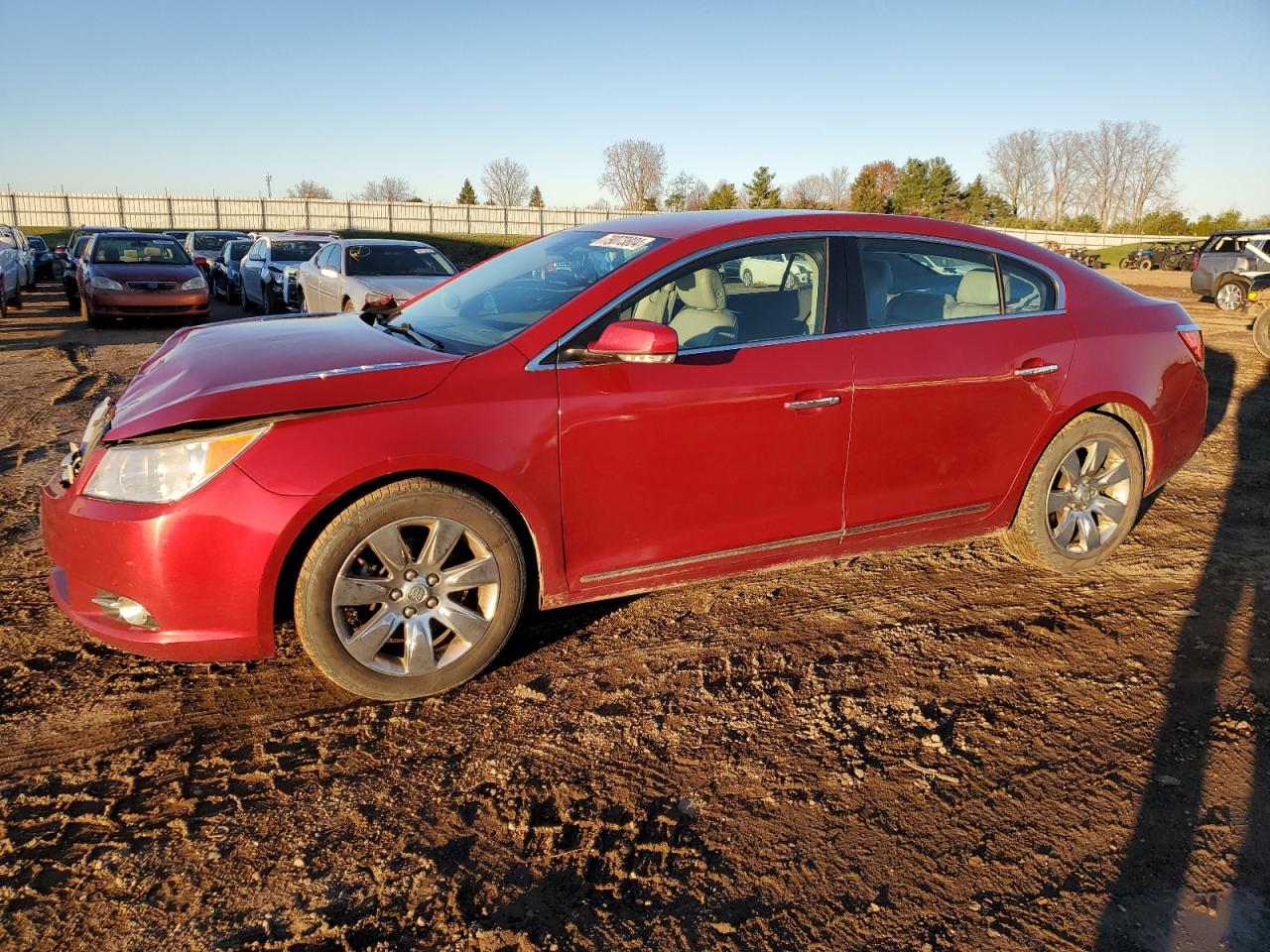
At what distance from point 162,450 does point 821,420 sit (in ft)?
8.07

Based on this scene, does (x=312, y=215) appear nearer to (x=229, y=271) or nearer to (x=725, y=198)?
(x=725, y=198)

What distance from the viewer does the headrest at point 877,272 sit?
4051mm

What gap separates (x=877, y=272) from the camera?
4078mm

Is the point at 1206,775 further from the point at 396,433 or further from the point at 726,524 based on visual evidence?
the point at 396,433

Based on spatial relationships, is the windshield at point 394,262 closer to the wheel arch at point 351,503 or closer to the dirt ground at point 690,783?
the dirt ground at point 690,783

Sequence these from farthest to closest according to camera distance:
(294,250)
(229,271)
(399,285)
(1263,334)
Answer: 1. (229,271)
2. (294,250)
3. (1263,334)
4. (399,285)

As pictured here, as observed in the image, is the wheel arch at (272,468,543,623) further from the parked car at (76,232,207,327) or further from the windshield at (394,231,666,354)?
the parked car at (76,232,207,327)

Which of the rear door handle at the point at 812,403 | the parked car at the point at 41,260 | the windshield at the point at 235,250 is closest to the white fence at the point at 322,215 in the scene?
the parked car at the point at 41,260

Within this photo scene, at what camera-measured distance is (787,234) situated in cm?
394

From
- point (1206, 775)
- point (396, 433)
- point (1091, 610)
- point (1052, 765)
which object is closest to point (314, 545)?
point (396, 433)

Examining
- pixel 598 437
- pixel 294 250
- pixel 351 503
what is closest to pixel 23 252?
pixel 294 250

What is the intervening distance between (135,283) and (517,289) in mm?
13239

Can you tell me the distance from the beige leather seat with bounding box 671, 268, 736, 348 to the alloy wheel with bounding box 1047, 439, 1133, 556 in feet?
6.44

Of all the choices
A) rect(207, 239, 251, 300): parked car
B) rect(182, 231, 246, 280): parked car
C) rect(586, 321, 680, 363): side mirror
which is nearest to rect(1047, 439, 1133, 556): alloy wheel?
rect(586, 321, 680, 363): side mirror
